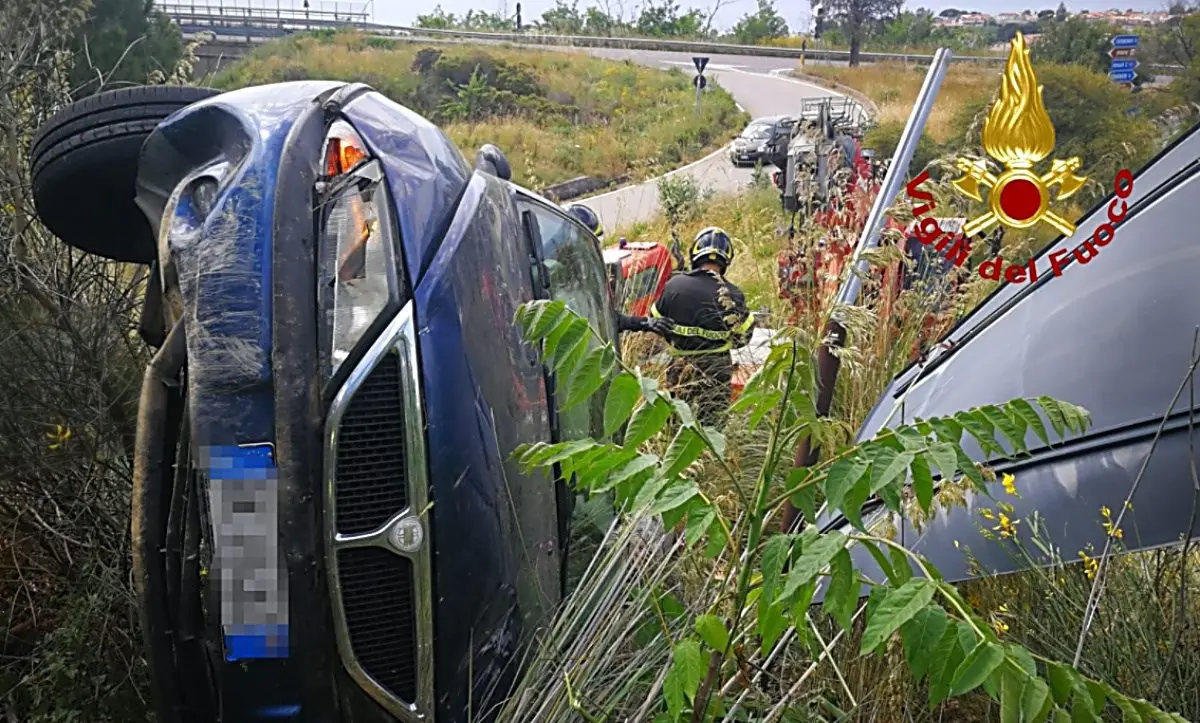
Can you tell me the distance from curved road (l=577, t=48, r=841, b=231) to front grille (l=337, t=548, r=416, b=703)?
11.2 meters

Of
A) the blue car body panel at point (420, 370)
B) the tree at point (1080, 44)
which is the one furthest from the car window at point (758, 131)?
the blue car body panel at point (420, 370)

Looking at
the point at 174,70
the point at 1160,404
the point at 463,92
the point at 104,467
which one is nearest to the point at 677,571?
the point at 1160,404

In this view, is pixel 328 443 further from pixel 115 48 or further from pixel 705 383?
pixel 115 48

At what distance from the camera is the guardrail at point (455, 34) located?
33906 mm

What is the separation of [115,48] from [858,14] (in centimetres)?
2309

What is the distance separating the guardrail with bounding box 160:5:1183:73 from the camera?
33.9 m

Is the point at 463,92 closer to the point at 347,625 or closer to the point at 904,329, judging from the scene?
the point at 904,329

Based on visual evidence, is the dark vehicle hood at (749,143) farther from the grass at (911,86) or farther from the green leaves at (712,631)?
the green leaves at (712,631)

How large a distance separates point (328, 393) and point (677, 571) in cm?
99

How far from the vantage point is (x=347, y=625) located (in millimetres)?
2045

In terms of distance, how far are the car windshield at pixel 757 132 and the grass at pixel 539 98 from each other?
2.34 metres

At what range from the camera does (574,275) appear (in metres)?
3.34

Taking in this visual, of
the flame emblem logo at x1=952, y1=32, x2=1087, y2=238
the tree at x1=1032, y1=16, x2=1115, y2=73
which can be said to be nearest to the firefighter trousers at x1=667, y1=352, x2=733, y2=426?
the flame emblem logo at x1=952, y1=32, x2=1087, y2=238

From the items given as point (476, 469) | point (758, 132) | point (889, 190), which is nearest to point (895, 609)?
point (476, 469)
